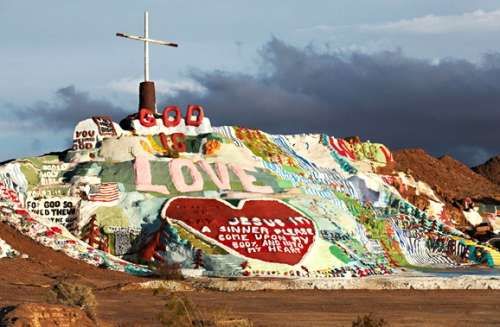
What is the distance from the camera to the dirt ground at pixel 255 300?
3061cm

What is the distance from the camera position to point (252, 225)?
4950cm

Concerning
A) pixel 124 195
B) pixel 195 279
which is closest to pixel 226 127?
pixel 124 195

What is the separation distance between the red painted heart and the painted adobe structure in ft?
0.18

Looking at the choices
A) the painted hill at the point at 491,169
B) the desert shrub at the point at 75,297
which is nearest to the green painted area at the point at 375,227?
the desert shrub at the point at 75,297

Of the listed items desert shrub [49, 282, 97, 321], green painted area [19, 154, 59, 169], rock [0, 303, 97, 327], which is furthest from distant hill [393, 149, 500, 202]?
rock [0, 303, 97, 327]

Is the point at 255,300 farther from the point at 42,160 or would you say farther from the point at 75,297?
the point at 42,160

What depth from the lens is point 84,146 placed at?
193 ft

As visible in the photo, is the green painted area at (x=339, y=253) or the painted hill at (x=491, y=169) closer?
the green painted area at (x=339, y=253)

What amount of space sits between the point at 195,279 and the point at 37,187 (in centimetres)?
1224

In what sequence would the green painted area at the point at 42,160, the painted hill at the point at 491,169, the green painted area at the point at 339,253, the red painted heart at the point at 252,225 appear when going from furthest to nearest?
the painted hill at the point at 491,169 < the green painted area at the point at 42,160 < the green painted area at the point at 339,253 < the red painted heart at the point at 252,225

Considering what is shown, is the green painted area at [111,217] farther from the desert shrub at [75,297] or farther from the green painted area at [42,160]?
the desert shrub at [75,297]

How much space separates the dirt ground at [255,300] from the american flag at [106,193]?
555cm

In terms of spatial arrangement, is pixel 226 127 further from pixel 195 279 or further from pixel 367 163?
pixel 195 279

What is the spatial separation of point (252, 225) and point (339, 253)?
4.11m
